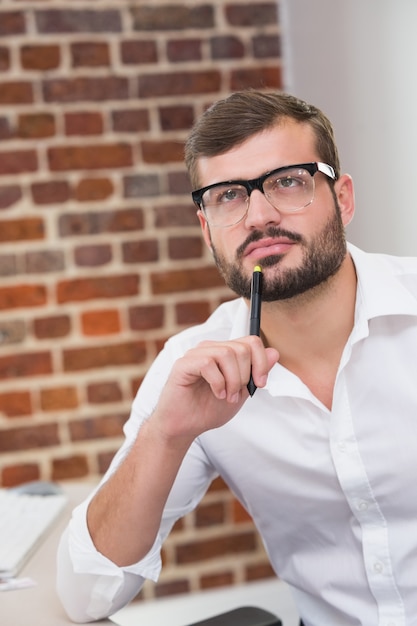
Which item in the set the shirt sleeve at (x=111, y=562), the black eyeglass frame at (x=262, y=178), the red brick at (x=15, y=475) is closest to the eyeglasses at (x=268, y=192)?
the black eyeglass frame at (x=262, y=178)

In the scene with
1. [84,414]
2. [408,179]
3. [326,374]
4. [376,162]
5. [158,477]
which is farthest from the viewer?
[84,414]

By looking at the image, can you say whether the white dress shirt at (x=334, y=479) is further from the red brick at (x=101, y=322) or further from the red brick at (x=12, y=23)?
the red brick at (x=12, y=23)

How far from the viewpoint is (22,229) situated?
2256mm

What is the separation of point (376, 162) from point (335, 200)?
61 centimetres

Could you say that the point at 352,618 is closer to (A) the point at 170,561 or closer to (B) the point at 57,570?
(B) the point at 57,570

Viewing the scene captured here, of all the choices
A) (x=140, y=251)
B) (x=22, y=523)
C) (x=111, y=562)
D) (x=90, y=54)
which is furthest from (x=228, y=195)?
(x=90, y=54)

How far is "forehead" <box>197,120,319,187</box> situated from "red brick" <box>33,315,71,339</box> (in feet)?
3.36

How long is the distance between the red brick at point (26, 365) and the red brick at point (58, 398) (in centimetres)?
5

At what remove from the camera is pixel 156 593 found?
2.37 m

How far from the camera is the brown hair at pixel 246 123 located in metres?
1.30

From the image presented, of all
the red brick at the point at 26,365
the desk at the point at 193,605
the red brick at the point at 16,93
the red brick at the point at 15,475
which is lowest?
the desk at the point at 193,605

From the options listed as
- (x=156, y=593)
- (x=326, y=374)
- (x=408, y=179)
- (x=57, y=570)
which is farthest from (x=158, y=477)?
(x=156, y=593)

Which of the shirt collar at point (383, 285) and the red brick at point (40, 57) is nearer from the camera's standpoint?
the shirt collar at point (383, 285)

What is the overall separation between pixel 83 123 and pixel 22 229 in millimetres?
320
